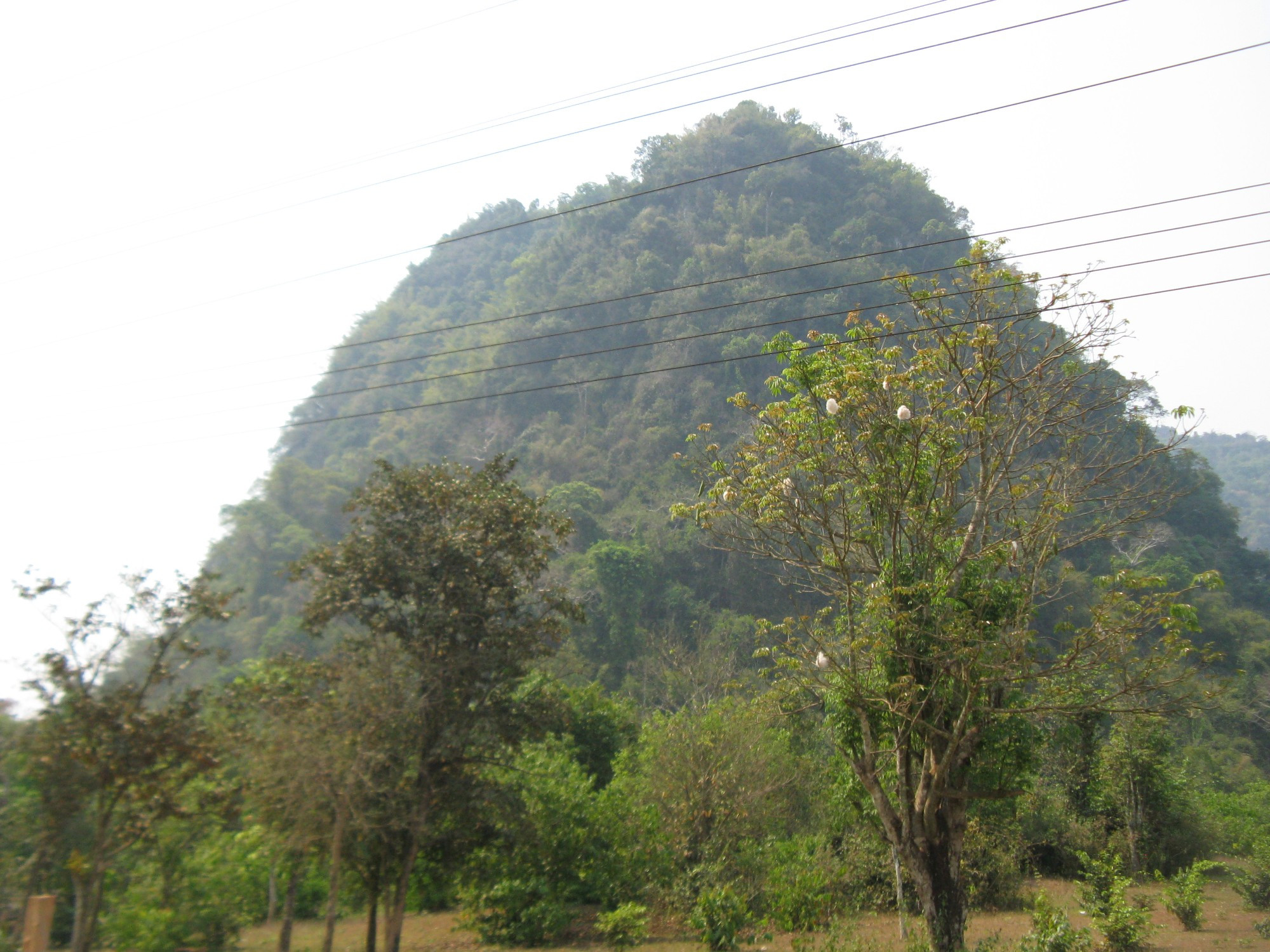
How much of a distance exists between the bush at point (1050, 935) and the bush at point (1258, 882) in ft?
28.4

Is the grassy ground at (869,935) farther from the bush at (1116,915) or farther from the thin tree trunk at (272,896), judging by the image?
the bush at (1116,915)

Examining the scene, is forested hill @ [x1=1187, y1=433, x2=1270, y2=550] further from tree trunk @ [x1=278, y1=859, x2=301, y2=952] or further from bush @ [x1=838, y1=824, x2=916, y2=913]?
tree trunk @ [x1=278, y1=859, x2=301, y2=952]

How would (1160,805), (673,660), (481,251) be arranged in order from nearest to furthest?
(1160,805) → (673,660) → (481,251)

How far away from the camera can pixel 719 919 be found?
1141 centimetres

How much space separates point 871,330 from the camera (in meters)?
9.86

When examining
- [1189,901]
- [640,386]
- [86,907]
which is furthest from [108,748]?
[640,386]

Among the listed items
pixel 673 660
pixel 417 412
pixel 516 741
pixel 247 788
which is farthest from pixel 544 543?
pixel 417 412

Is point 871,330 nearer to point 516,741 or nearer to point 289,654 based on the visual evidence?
point 516,741

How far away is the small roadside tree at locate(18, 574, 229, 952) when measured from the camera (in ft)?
28.3

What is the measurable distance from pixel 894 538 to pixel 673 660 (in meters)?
27.1

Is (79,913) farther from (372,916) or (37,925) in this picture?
(372,916)

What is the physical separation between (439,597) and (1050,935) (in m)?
8.01

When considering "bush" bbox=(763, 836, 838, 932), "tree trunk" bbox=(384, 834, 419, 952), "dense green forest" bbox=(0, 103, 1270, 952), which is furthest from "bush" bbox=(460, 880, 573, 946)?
"bush" bbox=(763, 836, 838, 932)

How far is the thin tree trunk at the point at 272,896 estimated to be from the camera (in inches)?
484
